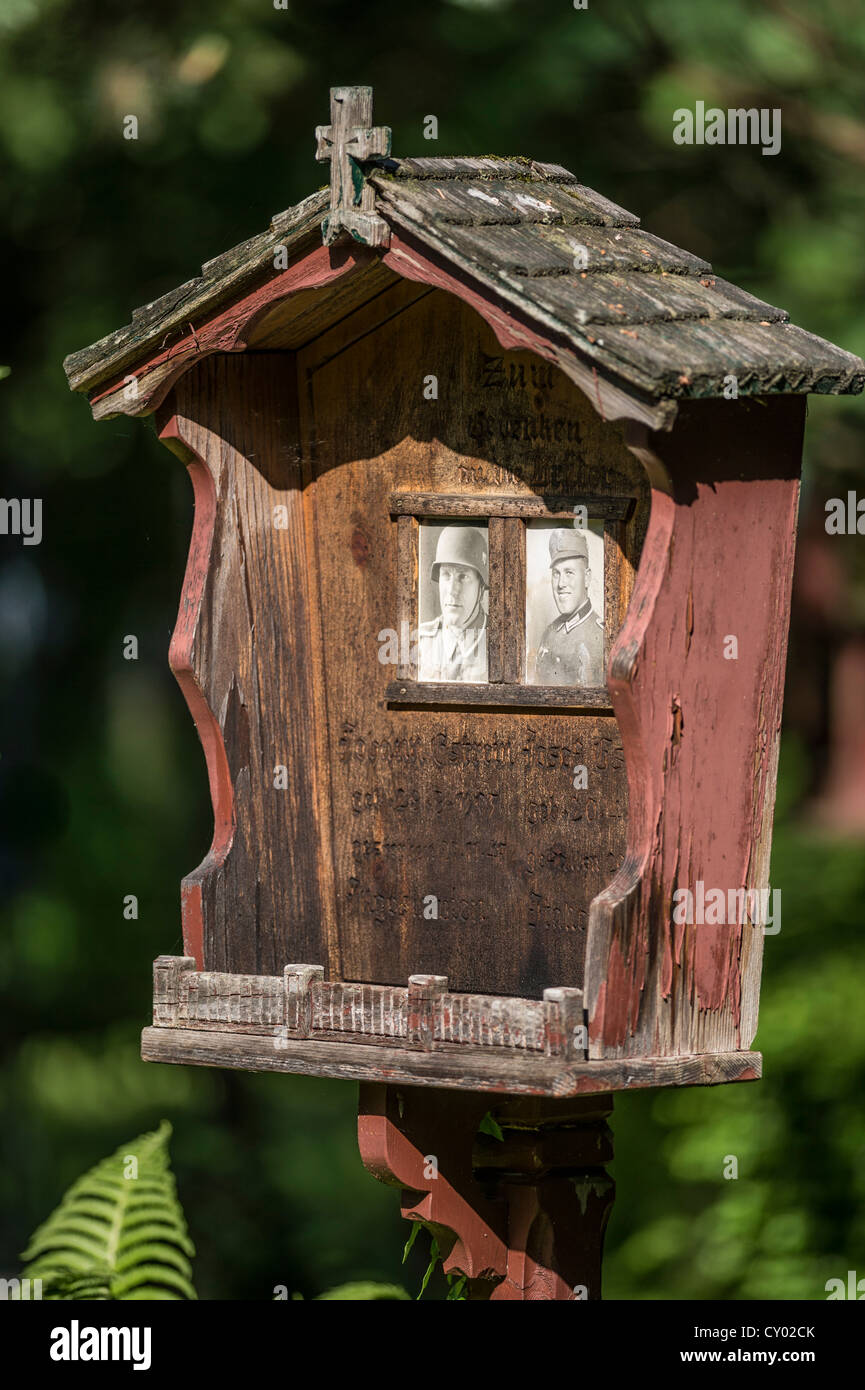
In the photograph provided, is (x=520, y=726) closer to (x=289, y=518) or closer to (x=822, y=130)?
(x=289, y=518)

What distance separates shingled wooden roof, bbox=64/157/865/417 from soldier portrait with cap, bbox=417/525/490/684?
2.09 feet

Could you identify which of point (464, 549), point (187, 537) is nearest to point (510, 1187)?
point (464, 549)

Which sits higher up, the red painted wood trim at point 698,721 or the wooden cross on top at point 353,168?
the wooden cross on top at point 353,168

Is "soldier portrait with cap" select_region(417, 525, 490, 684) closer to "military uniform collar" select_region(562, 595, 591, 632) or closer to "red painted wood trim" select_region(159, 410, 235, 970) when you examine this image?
"military uniform collar" select_region(562, 595, 591, 632)

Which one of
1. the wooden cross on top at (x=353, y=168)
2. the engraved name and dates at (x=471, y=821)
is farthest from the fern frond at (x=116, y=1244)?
the wooden cross on top at (x=353, y=168)

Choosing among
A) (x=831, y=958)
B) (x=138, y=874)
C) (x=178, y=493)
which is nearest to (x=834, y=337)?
(x=831, y=958)

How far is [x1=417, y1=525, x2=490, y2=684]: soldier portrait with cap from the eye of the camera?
535cm

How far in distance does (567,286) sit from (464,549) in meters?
0.72

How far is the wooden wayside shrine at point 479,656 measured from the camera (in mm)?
4828

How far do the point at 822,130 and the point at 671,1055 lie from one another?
122 inches

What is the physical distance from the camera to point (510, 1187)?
17.8 ft

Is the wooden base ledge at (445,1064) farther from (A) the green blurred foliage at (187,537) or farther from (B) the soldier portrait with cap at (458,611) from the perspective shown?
(A) the green blurred foliage at (187,537)

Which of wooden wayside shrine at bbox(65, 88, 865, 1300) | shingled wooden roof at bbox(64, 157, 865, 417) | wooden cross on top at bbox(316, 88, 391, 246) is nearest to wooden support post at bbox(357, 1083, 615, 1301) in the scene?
wooden wayside shrine at bbox(65, 88, 865, 1300)

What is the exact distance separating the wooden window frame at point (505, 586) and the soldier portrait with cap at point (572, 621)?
0.02m
